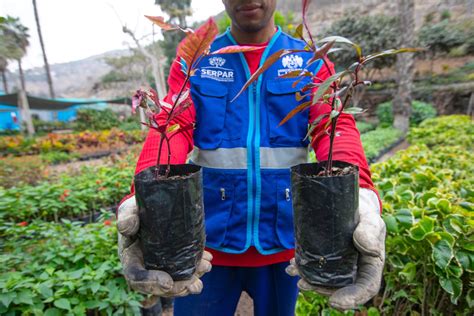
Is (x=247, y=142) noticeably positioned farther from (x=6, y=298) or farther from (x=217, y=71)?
(x=6, y=298)

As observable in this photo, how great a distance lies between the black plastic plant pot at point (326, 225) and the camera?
0.91 meters

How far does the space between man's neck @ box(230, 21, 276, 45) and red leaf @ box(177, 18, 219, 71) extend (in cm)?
40

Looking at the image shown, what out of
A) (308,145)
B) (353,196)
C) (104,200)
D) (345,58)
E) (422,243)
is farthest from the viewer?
(345,58)

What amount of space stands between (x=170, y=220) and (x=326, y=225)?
448mm

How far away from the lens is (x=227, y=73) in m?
1.24

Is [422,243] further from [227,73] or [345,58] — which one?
[345,58]

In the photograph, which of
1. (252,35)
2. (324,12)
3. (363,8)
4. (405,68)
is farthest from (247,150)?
(324,12)

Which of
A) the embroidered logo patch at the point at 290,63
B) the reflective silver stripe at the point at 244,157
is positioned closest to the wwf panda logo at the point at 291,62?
the embroidered logo patch at the point at 290,63

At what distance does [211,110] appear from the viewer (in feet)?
3.95

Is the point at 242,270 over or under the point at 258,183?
under

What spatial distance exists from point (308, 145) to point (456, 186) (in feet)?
4.77

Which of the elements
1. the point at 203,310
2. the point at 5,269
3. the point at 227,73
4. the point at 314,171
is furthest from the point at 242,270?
the point at 5,269

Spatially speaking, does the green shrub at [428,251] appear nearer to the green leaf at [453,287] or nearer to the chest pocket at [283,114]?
the green leaf at [453,287]

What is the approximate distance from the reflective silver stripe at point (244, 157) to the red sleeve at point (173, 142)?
3.7 inches
